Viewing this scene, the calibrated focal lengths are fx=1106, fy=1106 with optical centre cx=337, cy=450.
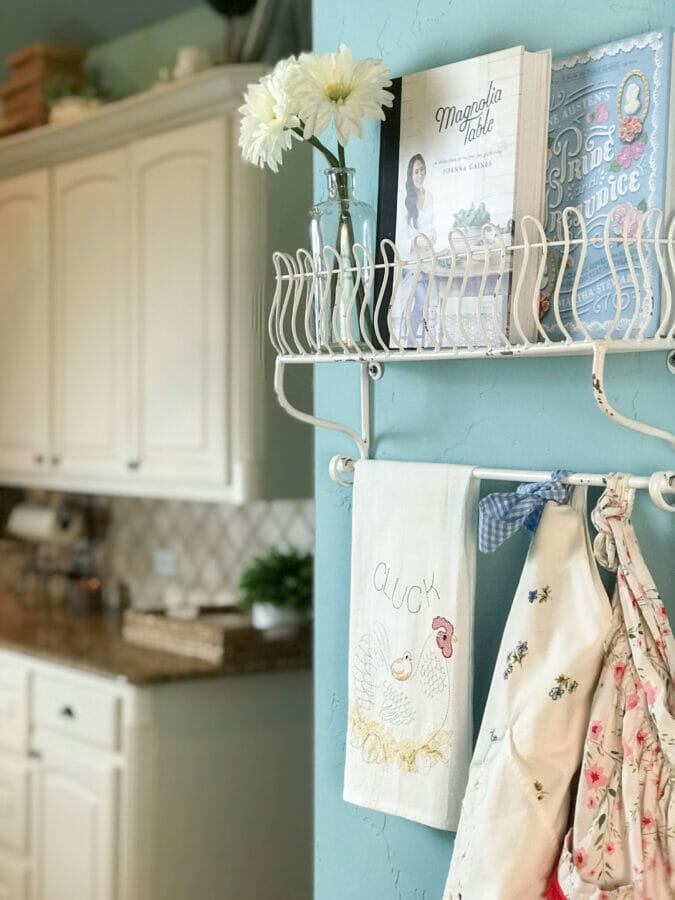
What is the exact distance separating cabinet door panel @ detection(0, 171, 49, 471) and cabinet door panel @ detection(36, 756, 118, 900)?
94 cm

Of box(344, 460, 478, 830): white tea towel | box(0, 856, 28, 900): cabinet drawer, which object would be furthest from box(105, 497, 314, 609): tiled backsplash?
box(344, 460, 478, 830): white tea towel

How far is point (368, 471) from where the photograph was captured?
129 centimetres

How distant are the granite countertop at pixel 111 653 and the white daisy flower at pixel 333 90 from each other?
5.25ft

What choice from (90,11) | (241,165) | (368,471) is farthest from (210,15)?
(368,471)

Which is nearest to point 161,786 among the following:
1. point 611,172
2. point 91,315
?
point 91,315

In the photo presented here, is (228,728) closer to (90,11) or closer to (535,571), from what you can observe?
(535,571)

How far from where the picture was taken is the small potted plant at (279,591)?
8.72 ft

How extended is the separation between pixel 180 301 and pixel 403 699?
1701 mm

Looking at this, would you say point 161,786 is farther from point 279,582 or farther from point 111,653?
point 279,582

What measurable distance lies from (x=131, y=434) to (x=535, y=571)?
1935 millimetres

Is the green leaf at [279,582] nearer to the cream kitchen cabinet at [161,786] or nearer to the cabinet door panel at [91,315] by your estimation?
the cream kitchen cabinet at [161,786]

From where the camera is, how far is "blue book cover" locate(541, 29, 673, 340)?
3.33ft

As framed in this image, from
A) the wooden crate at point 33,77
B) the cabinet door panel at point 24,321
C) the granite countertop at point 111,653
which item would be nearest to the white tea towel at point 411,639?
the granite countertop at point 111,653

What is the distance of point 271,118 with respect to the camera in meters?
1.18
